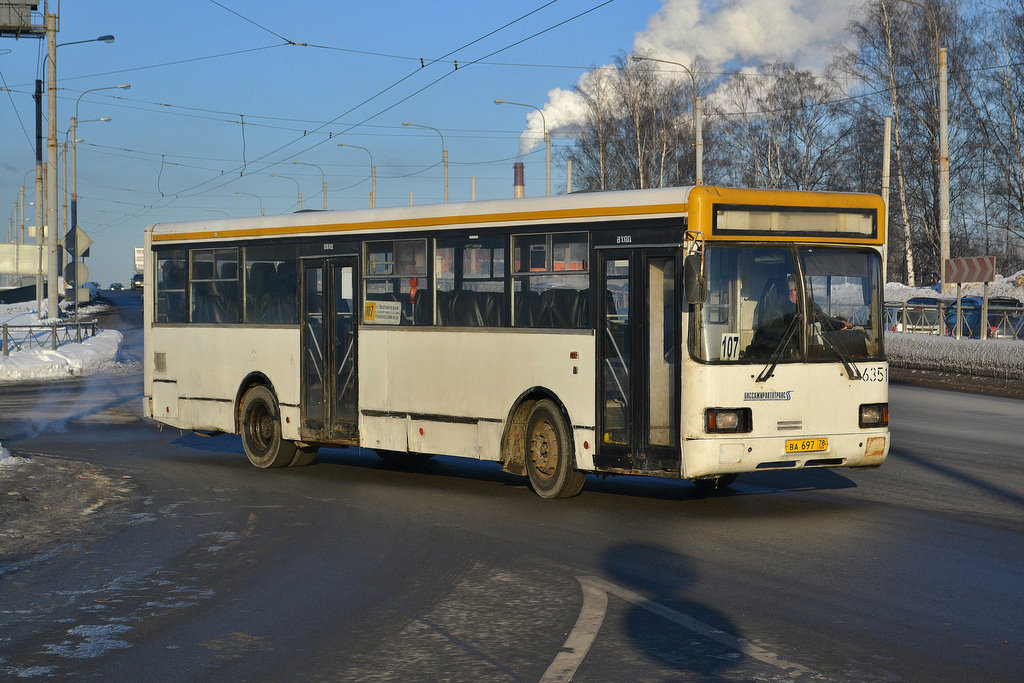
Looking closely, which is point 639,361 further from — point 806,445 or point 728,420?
point 806,445

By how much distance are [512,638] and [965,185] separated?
192 ft

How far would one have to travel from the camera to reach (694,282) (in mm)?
10602

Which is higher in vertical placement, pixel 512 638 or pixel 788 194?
pixel 788 194

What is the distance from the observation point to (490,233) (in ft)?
41.9

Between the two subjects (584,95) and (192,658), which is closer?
(192,658)

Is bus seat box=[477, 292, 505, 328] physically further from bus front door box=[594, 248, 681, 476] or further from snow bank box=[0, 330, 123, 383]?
snow bank box=[0, 330, 123, 383]

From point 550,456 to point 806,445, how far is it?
2405mm

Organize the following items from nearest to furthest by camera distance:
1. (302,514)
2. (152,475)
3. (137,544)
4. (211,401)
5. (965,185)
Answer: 1. (137,544)
2. (302,514)
3. (152,475)
4. (211,401)
5. (965,185)

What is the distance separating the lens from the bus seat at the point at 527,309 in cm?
1234

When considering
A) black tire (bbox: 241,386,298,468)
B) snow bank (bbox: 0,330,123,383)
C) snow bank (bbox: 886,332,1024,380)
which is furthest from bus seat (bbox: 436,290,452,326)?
snow bank (bbox: 0,330,123,383)

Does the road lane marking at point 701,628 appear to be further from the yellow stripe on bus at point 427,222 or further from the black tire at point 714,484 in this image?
the black tire at point 714,484

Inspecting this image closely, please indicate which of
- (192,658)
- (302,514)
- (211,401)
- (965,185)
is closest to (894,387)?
(211,401)

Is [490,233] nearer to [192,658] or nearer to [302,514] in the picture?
[302,514]

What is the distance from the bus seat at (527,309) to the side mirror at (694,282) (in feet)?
6.60
